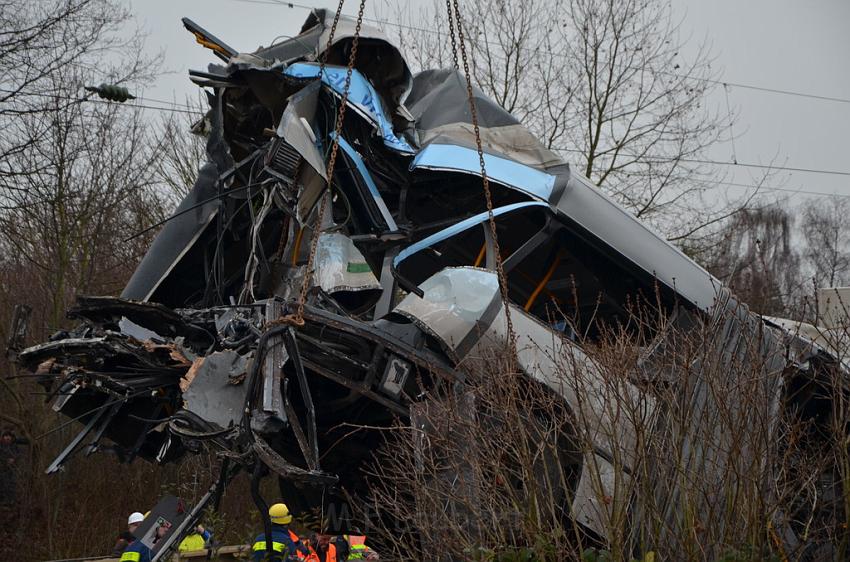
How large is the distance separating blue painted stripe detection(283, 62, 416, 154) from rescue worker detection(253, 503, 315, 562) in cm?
365

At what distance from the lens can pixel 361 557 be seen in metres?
10.4

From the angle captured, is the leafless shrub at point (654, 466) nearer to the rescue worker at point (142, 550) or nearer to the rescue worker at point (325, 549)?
the rescue worker at point (325, 549)

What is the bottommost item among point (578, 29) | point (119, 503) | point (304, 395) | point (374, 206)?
point (119, 503)

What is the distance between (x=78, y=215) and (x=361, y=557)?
10375mm

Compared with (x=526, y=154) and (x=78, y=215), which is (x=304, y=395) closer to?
(x=526, y=154)

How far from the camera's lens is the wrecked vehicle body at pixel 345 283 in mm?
6309

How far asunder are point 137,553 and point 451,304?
442 centimetres

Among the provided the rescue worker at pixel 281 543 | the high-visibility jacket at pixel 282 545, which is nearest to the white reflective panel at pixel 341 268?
the rescue worker at pixel 281 543

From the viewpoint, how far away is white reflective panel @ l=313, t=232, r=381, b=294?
→ 750 centimetres

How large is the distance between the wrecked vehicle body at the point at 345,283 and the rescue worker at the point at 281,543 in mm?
386

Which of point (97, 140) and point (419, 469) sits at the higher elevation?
point (97, 140)

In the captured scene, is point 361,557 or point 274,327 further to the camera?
point 361,557

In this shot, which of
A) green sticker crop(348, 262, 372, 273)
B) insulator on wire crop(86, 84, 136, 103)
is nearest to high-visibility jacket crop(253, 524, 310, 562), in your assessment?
green sticker crop(348, 262, 372, 273)

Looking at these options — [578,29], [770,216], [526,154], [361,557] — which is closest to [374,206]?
[526,154]
